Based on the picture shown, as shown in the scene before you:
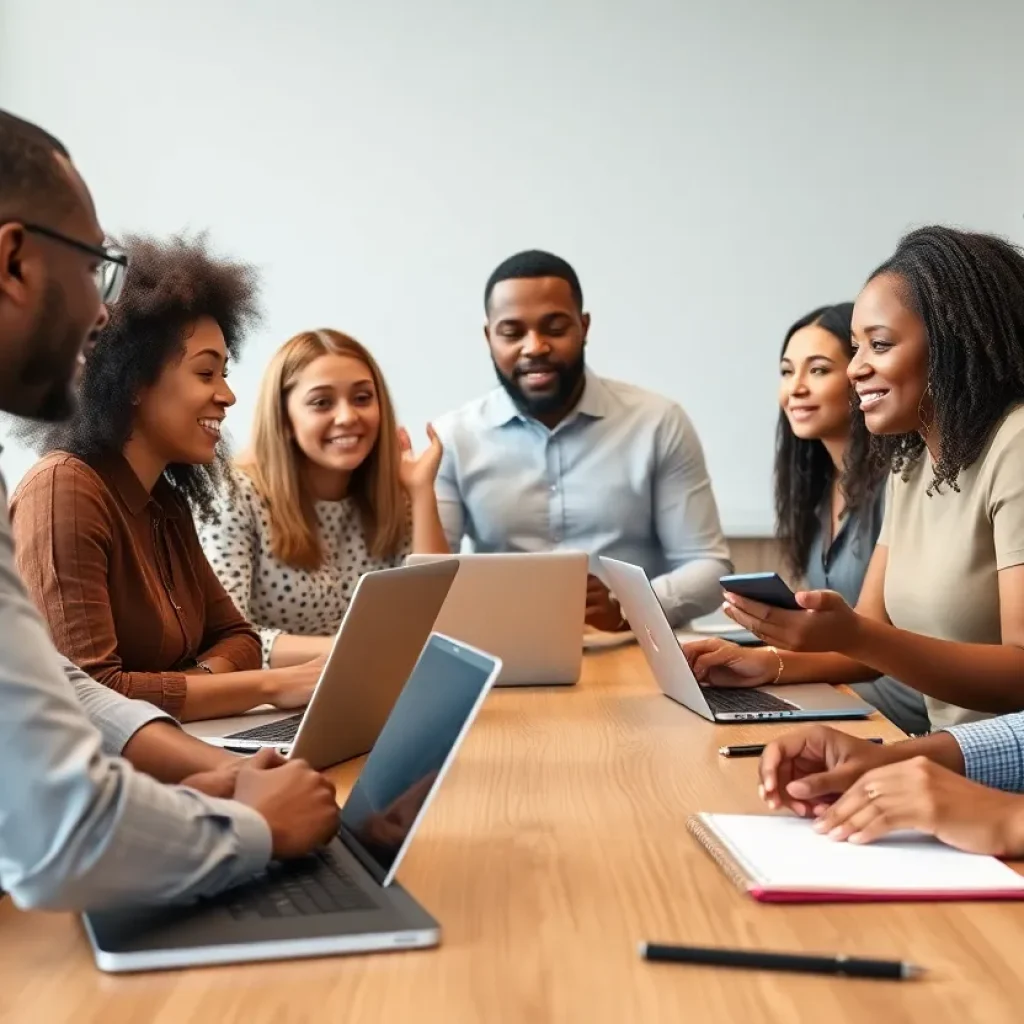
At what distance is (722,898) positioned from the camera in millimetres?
1076

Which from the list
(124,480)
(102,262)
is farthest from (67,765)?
(124,480)

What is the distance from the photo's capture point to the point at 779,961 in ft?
3.05

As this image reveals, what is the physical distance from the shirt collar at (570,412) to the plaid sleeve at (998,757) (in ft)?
6.50

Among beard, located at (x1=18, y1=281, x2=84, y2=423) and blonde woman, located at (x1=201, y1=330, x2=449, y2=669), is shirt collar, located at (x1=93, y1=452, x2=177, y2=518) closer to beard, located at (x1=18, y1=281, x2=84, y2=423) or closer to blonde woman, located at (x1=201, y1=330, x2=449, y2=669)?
blonde woman, located at (x1=201, y1=330, x2=449, y2=669)

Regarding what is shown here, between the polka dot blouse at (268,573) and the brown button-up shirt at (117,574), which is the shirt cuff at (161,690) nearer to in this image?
the brown button-up shirt at (117,574)

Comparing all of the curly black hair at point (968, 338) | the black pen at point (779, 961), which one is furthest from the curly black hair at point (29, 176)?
the curly black hair at point (968, 338)

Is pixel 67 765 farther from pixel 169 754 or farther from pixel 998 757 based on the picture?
pixel 998 757

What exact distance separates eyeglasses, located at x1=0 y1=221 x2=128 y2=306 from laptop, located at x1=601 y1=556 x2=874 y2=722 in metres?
0.82

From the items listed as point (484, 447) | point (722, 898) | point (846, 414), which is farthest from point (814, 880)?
point (484, 447)

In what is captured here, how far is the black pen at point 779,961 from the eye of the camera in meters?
0.92

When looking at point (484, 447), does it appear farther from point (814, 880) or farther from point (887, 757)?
point (814, 880)

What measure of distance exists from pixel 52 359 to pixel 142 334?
939mm

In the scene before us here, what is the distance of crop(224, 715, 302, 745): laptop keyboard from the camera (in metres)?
1.65

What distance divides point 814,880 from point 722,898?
0.25ft
